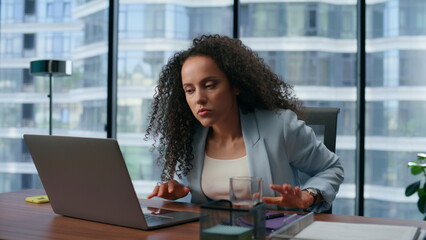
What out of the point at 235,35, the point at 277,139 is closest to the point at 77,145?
the point at 277,139

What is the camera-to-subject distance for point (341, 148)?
426cm

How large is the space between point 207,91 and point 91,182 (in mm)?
621

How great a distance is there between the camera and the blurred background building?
13.6 ft

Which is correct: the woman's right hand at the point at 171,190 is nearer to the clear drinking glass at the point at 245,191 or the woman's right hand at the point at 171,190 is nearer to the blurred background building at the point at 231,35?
the clear drinking glass at the point at 245,191

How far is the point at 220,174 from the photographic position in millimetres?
1882

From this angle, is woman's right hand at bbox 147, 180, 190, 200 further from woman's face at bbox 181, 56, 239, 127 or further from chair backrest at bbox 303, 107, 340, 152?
chair backrest at bbox 303, 107, 340, 152

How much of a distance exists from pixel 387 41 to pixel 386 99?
0.44 meters

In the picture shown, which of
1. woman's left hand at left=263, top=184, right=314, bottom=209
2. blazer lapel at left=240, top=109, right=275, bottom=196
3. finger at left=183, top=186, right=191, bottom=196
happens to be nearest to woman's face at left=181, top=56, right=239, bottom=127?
blazer lapel at left=240, top=109, right=275, bottom=196

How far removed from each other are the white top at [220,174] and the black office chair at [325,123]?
349 millimetres

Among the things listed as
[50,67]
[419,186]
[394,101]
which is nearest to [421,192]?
[419,186]

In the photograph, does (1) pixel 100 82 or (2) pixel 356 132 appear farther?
(1) pixel 100 82

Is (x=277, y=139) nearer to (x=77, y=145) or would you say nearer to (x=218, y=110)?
(x=218, y=110)

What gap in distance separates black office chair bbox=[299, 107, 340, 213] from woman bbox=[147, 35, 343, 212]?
0.08 metres

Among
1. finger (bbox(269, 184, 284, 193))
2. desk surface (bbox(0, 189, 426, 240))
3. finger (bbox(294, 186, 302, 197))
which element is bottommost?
desk surface (bbox(0, 189, 426, 240))
